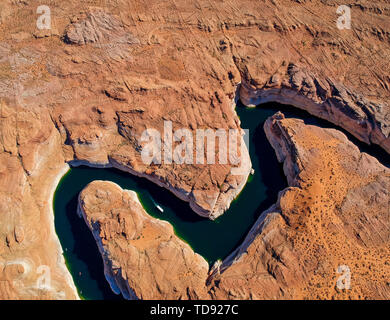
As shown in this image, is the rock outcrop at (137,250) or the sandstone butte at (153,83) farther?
the sandstone butte at (153,83)

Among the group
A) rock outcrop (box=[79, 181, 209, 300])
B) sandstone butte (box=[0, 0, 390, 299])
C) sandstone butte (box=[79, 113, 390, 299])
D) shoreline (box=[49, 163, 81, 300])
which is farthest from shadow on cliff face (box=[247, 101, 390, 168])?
shoreline (box=[49, 163, 81, 300])

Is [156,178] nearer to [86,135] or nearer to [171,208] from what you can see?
[171,208]

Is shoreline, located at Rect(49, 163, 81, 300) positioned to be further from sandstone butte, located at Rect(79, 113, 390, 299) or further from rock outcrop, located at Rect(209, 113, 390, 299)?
rock outcrop, located at Rect(209, 113, 390, 299)

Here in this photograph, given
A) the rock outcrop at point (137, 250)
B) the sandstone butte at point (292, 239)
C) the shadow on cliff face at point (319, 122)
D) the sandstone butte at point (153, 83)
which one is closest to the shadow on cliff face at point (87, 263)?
the rock outcrop at point (137, 250)

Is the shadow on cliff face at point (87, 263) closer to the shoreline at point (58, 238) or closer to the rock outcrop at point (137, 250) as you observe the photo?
the shoreline at point (58, 238)
